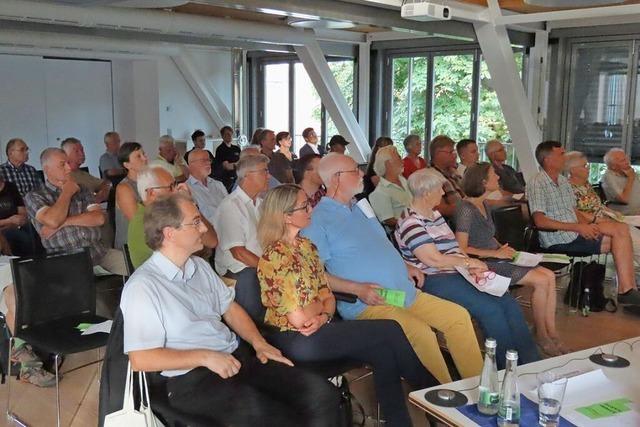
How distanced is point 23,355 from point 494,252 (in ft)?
9.14

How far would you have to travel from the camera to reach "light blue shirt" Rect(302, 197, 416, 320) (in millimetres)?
3252

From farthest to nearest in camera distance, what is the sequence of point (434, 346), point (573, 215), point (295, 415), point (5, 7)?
point (5, 7) < point (573, 215) < point (434, 346) < point (295, 415)

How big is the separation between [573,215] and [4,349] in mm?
4036

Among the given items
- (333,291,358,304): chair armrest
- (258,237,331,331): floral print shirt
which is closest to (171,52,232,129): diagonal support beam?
(333,291,358,304): chair armrest

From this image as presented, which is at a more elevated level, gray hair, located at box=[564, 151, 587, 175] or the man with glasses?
gray hair, located at box=[564, 151, 587, 175]

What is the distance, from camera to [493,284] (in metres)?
3.52

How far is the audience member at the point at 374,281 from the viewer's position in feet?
10.3

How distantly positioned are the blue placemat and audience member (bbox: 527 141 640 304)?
9.89 ft

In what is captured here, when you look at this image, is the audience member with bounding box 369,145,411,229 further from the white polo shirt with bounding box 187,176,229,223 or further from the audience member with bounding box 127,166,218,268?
the audience member with bounding box 127,166,218,268

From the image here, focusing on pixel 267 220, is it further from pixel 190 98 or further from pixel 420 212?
pixel 190 98

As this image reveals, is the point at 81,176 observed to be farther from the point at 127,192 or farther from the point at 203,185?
the point at 127,192

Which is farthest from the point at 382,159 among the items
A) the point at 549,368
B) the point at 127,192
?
the point at 549,368

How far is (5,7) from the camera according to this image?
588 cm

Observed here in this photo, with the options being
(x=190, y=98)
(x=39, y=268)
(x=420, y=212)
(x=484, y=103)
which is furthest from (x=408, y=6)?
(x=190, y=98)
